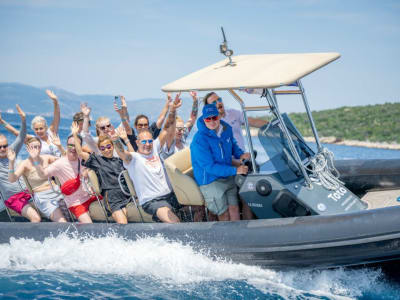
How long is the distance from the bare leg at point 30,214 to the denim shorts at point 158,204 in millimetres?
1491

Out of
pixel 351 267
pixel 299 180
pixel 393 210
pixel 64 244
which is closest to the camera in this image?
pixel 393 210

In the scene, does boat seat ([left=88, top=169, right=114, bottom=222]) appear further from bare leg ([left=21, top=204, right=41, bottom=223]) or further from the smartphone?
the smartphone

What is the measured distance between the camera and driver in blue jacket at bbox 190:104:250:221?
4.68m

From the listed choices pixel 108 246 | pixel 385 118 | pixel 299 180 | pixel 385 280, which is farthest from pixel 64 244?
pixel 385 118

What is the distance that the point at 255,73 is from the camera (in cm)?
431

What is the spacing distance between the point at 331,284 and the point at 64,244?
2802 mm

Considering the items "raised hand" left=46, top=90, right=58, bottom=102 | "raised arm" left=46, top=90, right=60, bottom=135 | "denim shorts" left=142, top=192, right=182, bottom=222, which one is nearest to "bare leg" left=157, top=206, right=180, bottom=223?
"denim shorts" left=142, top=192, right=182, bottom=222

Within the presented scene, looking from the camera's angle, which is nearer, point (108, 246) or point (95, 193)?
point (108, 246)

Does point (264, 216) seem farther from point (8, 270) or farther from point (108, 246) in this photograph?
point (8, 270)

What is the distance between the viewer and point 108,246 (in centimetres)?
485

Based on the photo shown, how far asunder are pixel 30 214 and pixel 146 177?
5.51 feet

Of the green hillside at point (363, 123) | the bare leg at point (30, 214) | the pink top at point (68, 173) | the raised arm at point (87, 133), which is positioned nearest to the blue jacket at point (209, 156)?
the raised arm at point (87, 133)

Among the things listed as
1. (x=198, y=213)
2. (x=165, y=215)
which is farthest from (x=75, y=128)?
(x=198, y=213)

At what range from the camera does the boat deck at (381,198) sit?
16.3 feet
